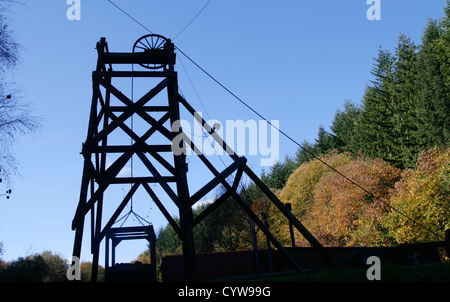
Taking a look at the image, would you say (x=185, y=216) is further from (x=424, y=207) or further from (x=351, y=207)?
(x=351, y=207)

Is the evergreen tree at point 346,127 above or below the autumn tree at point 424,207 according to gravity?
above

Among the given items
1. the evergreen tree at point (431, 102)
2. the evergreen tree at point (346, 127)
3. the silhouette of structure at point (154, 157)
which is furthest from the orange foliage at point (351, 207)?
the silhouette of structure at point (154, 157)

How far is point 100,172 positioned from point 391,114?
39.3 metres

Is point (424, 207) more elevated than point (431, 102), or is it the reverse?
point (431, 102)

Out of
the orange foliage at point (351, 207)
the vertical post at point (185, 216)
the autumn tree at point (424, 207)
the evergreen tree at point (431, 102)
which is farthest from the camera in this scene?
the evergreen tree at point (431, 102)

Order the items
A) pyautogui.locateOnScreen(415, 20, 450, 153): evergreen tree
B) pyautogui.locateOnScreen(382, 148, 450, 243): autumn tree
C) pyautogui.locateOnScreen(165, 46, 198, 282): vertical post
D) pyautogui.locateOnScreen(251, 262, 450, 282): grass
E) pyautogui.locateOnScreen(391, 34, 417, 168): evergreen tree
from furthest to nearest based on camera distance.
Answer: pyautogui.locateOnScreen(391, 34, 417, 168): evergreen tree → pyautogui.locateOnScreen(415, 20, 450, 153): evergreen tree → pyautogui.locateOnScreen(382, 148, 450, 243): autumn tree → pyautogui.locateOnScreen(165, 46, 198, 282): vertical post → pyautogui.locateOnScreen(251, 262, 450, 282): grass

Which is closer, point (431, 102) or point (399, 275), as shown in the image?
point (399, 275)

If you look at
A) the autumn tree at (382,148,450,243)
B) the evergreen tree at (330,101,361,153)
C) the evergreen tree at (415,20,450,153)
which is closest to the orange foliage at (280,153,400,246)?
the autumn tree at (382,148,450,243)

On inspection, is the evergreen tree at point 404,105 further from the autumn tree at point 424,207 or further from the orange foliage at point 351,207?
the autumn tree at point 424,207

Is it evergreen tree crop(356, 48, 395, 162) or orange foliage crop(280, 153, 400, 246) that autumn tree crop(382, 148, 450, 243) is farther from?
evergreen tree crop(356, 48, 395, 162)

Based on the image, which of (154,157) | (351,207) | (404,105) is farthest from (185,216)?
(404,105)

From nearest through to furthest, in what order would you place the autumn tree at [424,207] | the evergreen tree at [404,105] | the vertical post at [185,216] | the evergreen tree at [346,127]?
the vertical post at [185,216]
the autumn tree at [424,207]
the evergreen tree at [404,105]
the evergreen tree at [346,127]
